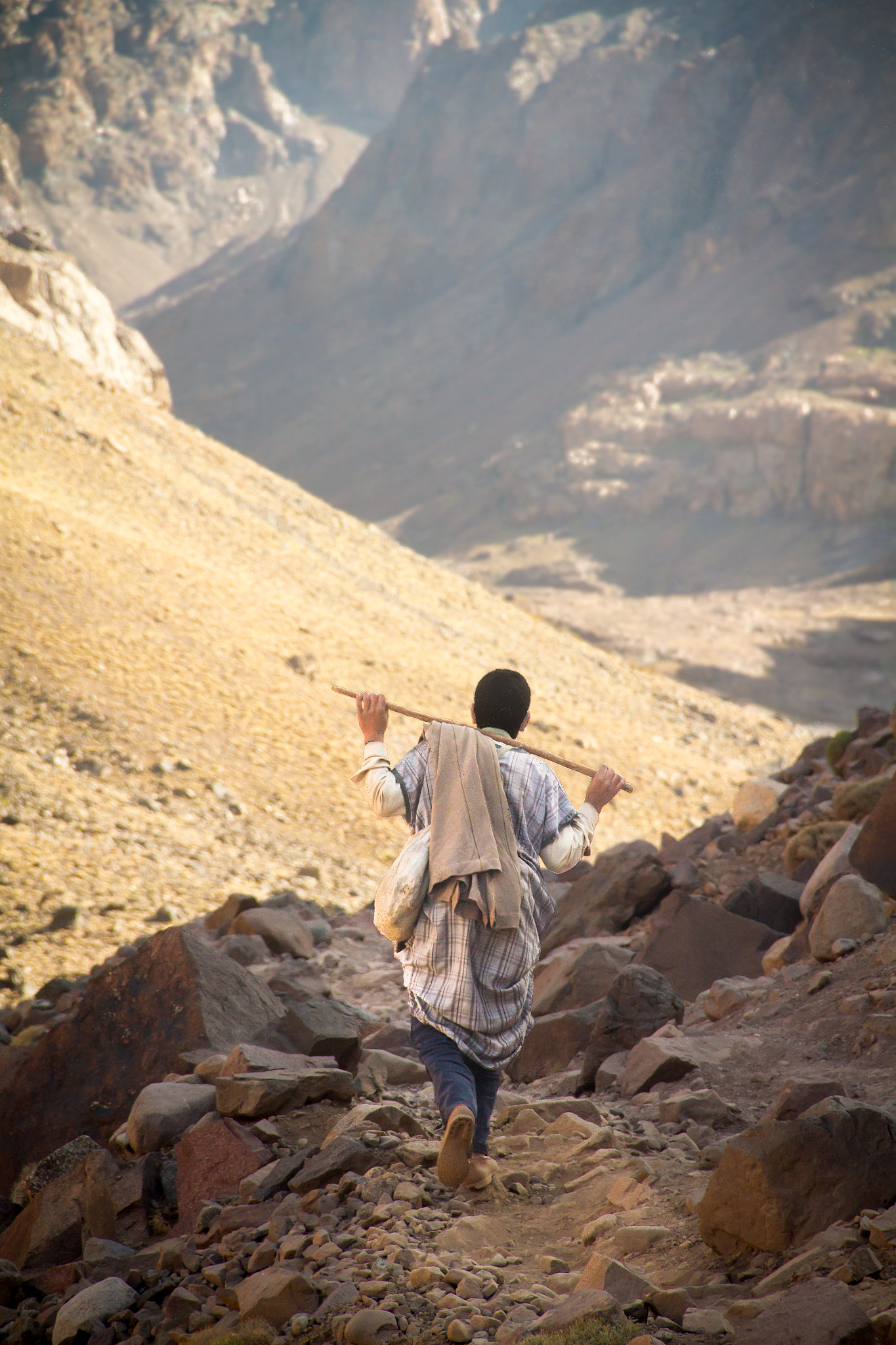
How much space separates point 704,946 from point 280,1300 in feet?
10.3

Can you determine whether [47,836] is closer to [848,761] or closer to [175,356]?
[848,761]

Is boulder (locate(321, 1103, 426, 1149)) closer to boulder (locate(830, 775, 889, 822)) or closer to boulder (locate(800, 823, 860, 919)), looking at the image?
boulder (locate(800, 823, 860, 919))

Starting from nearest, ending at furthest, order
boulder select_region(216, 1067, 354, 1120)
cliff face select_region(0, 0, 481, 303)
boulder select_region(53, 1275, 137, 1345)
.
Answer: boulder select_region(53, 1275, 137, 1345) < boulder select_region(216, 1067, 354, 1120) < cliff face select_region(0, 0, 481, 303)

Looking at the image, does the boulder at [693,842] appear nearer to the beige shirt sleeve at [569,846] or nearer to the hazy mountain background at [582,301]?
the beige shirt sleeve at [569,846]

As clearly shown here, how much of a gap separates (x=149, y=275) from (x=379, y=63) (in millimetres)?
65664

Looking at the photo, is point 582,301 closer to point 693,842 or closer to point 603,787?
point 693,842

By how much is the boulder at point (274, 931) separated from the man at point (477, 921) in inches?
148

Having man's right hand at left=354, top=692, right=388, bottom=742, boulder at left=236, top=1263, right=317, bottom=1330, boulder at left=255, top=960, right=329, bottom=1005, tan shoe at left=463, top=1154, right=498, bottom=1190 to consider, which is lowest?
→ boulder at left=255, top=960, right=329, bottom=1005

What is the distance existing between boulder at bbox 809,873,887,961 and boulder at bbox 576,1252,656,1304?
2432 millimetres

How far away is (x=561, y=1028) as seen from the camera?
13.8ft

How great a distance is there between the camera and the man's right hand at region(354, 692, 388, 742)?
9.96 feet

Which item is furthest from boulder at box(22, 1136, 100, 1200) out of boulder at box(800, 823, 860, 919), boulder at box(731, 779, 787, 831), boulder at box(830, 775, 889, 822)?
boulder at box(731, 779, 787, 831)

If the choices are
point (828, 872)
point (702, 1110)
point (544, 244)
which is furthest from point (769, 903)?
point (544, 244)

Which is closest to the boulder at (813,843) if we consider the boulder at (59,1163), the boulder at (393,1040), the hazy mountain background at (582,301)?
the boulder at (393,1040)
